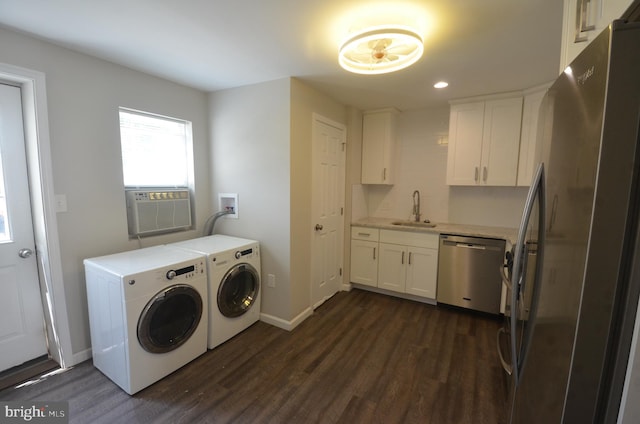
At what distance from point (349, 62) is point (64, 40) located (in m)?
1.99

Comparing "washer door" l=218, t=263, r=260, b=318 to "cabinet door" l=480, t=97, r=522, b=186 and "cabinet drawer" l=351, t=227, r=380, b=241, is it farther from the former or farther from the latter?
"cabinet door" l=480, t=97, r=522, b=186

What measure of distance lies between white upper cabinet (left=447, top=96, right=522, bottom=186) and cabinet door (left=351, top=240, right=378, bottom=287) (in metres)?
1.27

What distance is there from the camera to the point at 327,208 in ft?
10.4

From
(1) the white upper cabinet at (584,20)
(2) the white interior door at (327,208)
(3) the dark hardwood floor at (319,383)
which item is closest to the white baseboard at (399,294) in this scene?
(2) the white interior door at (327,208)

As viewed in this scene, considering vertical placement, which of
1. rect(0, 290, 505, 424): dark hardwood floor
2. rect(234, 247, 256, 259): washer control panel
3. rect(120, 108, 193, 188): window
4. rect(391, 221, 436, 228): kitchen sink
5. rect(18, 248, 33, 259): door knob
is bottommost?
rect(0, 290, 505, 424): dark hardwood floor

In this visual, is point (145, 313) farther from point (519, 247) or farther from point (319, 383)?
point (519, 247)

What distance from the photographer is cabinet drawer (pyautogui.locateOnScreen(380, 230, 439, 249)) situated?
3084mm

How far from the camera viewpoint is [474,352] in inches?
91.2

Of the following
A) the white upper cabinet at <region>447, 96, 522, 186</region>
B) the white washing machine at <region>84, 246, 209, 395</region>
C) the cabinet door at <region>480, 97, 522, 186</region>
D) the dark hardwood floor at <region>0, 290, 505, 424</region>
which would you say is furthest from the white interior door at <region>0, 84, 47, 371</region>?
the cabinet door at <region>480, 97, 522, 186</region>

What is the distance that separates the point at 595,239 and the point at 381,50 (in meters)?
1.60

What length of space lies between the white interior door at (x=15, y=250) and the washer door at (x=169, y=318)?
1.05 metres

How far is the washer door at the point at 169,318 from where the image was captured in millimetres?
1824

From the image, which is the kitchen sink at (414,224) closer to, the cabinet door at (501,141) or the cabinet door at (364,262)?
the cabinet door at (364,262)

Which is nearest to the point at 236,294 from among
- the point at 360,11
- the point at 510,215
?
the point at 360,11
